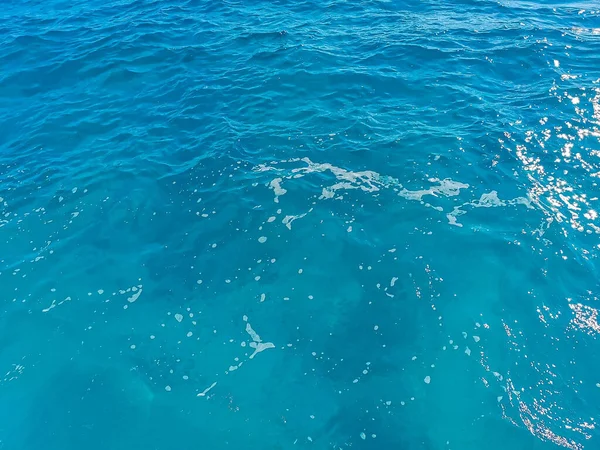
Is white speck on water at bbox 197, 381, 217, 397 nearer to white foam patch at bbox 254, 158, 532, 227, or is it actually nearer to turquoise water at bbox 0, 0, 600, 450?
turquoise water at bbox 0, 0, 600, 450

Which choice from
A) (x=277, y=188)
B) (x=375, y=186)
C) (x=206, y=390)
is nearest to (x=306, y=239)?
(x=277, y=188)

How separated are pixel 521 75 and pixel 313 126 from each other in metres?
12.6

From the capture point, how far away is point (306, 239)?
1877 centimetres

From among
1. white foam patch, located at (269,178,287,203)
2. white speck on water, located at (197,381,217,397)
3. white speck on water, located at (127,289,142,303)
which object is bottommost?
white speck on water, located at (197,381,217,397)

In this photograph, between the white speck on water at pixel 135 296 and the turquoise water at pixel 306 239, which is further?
the white speck on water at pixel 135 296

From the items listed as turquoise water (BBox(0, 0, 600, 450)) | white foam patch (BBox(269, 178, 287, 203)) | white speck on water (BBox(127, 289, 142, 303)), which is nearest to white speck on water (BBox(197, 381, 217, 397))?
turquoise water (BBox(0, 0, 600, 450))

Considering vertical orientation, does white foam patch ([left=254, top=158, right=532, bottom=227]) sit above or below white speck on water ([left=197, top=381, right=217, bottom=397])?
above

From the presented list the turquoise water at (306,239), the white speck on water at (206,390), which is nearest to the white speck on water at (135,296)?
the turquoise water at (306,239)

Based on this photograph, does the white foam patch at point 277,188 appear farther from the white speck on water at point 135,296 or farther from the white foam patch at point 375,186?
the white speck on water at point 135,296

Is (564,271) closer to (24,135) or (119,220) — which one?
(119,220)

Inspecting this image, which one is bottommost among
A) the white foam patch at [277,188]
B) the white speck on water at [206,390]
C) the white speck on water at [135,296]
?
the white speck on water at [206,390]

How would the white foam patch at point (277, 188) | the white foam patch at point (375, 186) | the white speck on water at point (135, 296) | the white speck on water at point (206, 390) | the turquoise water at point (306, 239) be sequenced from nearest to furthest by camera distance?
the turquoise water at point (306, 239) < the white speck on water at point (206, 390) < the white speck on water at point (135, 296) < the white foam patch at point (375, 186) < the white foam patch at point (277, 188)

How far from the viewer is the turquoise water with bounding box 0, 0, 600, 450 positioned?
14211 millimetres

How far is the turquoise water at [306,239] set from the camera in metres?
14.2
